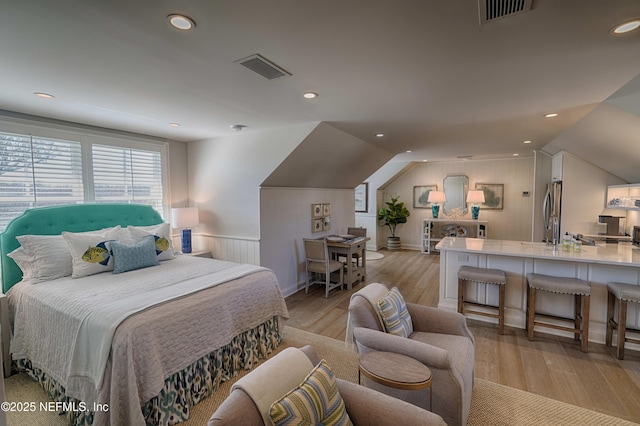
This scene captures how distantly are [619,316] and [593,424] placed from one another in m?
1.32

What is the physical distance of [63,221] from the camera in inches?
128

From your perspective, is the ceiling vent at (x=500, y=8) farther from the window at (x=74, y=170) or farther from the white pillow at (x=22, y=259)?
the window at (x=74, y=170)

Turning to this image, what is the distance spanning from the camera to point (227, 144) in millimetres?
4461

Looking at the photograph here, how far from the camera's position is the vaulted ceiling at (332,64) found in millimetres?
1505

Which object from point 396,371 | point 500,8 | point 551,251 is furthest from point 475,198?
point 396,371

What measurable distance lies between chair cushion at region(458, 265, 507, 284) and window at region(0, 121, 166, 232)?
172 inches

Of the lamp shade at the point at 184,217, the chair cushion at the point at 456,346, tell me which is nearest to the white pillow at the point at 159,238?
the lamp shade at the point at 184,217

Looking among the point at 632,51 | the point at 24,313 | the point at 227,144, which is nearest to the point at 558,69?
the point at 632,51

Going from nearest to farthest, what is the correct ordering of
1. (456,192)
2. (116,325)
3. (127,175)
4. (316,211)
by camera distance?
(116,325) < (127,175) < (316,211) < (456,192)

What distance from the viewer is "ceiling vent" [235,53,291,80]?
199cm

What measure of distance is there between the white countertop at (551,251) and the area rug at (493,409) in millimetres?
1442

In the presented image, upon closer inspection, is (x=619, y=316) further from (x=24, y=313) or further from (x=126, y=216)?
(x=126, y=216)

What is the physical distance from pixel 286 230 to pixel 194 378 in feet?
8.54

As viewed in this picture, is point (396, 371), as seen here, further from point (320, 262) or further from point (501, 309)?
point (320, 262)
